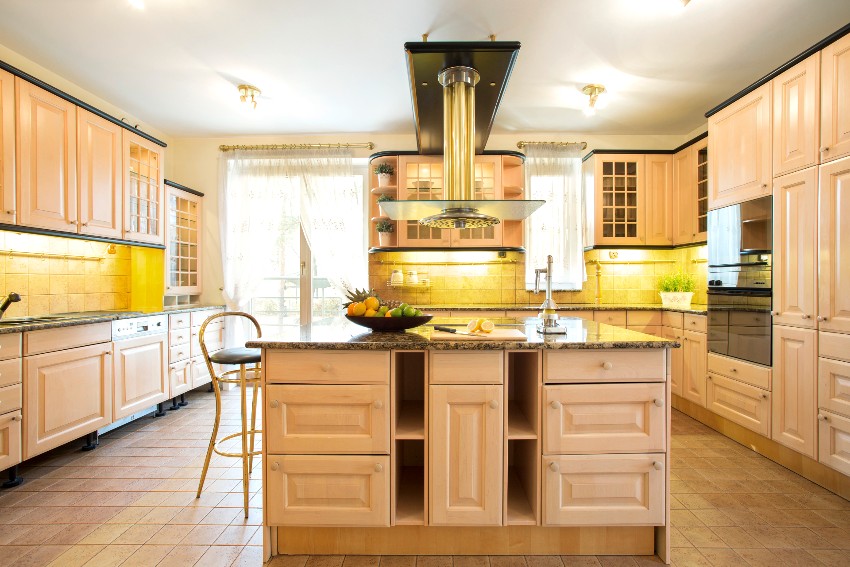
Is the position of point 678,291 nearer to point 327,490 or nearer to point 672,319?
point 672,319

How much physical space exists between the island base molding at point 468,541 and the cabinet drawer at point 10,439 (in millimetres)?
1695

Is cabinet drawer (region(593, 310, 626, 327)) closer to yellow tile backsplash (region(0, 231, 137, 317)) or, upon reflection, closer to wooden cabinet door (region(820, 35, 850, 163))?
wooden cabinet door (region(820, 35, 850, 163))

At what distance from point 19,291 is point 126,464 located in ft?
4.79

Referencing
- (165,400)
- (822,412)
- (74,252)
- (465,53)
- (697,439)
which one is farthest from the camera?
(165,400)

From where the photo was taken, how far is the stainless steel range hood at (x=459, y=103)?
6.42ft

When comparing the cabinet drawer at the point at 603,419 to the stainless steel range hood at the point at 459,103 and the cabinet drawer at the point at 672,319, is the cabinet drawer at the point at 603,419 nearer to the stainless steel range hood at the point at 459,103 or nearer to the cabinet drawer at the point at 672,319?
the stainless steel range hood at the point at 459,103

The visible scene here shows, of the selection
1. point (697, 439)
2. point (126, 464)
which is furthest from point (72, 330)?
point (697, 439)

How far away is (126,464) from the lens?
259 cm

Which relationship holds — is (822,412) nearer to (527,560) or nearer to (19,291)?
(527,560)

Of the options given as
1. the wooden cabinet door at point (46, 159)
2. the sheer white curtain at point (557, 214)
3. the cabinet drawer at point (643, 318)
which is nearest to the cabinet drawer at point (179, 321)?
the wooden cabinet door at point (46, 159)

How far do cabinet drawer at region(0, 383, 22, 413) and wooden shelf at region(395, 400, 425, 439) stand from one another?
2.13 m

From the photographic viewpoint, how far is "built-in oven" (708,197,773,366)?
8.43 feet

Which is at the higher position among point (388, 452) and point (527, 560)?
point (388, 452)

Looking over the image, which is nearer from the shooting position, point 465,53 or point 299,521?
point 299,521
